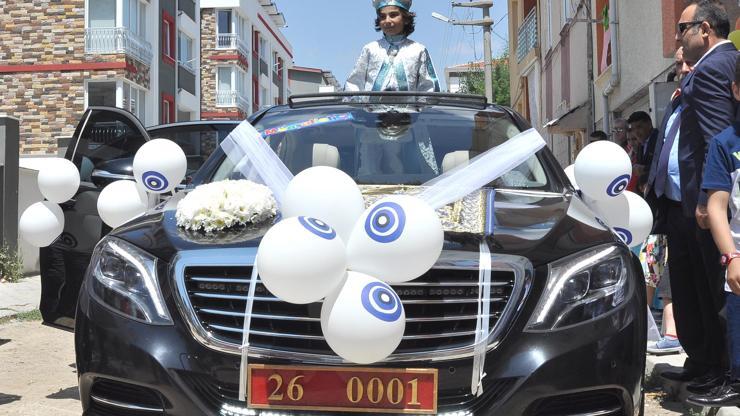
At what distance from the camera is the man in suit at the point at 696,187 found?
3.98 m

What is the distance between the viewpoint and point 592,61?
15164mm

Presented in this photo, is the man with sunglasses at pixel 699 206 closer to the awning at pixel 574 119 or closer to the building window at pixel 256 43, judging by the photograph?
the awning at pixel 574 119

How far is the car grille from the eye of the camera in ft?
8.14

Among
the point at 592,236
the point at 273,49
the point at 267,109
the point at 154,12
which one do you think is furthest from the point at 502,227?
the point at 273,49

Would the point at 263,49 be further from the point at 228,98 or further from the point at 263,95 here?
the point at 228,98

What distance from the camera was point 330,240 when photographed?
2293 millimetres

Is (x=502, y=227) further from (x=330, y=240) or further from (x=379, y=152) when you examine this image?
(x=379, y=152)

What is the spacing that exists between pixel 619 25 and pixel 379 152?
9869mm

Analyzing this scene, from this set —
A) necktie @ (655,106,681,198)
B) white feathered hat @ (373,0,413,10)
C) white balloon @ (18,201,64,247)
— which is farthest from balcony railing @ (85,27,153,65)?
necktie @ (655,106,681,198)

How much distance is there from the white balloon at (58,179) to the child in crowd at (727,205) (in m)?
3.26

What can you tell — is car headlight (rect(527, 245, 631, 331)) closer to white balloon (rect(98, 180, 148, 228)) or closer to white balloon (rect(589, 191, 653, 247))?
white balloon (rect(589, 191, 653, 247))

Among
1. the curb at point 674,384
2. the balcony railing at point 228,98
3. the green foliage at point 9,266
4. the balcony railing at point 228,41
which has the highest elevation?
the balcony railing at point 228,41

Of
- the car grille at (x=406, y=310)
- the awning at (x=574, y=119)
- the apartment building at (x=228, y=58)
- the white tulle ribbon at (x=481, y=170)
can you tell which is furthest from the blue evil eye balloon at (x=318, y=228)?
the apartment building at (x=228, y=58)

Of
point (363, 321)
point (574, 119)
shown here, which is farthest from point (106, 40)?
point (363, 321)
